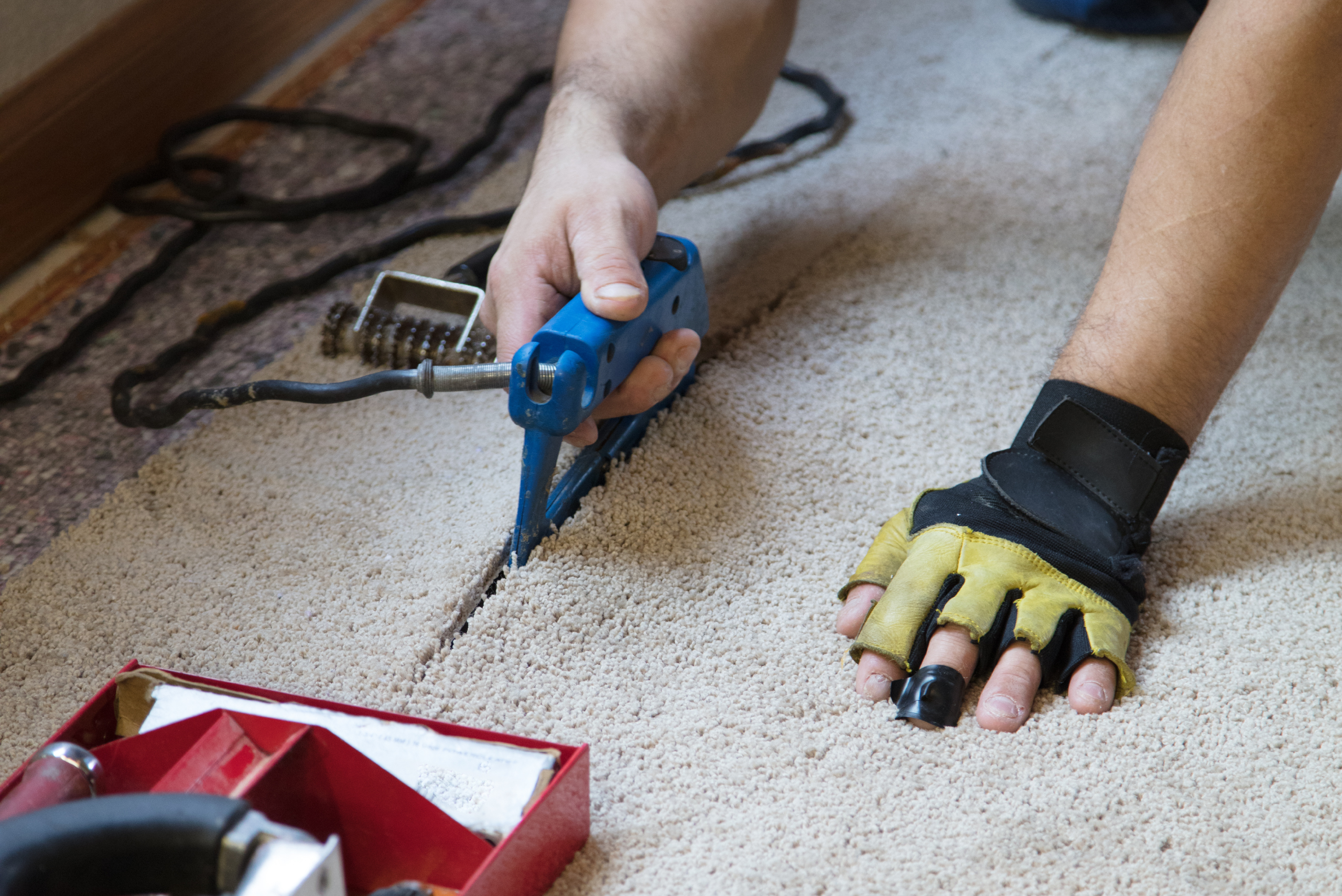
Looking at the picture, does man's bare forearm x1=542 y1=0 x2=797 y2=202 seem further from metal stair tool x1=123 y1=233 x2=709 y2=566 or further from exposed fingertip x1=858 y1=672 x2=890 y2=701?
exposed fingertip x1=858 y1=672 x2=890 y2=701

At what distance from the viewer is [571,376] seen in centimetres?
75

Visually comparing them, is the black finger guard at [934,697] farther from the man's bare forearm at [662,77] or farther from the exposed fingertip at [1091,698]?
the man's bare forearm at [662,77]

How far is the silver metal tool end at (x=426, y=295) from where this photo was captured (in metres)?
1.04

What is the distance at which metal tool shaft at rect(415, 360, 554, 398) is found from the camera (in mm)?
756

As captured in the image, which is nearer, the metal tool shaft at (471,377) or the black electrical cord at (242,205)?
the metal tool shaft at (471,377)

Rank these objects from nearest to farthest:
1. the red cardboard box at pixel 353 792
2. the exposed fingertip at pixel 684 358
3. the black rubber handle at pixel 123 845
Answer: the black rubber handle at pixel 123 845, the red cardboard box at pixel 353 792, the exposed fingertip at pixel 684 358

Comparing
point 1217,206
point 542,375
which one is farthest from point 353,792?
point 1217,206

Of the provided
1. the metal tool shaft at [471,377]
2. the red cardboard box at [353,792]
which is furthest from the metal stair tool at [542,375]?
the red cardboard box at [353,792]

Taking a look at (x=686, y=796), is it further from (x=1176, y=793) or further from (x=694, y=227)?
(x=694, y=227)

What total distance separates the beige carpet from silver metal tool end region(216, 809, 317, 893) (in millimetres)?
244

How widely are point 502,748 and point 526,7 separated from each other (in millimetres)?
1519

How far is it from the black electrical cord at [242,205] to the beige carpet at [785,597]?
0.11 meters

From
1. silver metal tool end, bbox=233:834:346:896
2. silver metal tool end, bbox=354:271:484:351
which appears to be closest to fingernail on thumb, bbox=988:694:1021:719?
silver metal tool end, bbox=233:834:346:896

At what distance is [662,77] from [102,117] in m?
0.78
